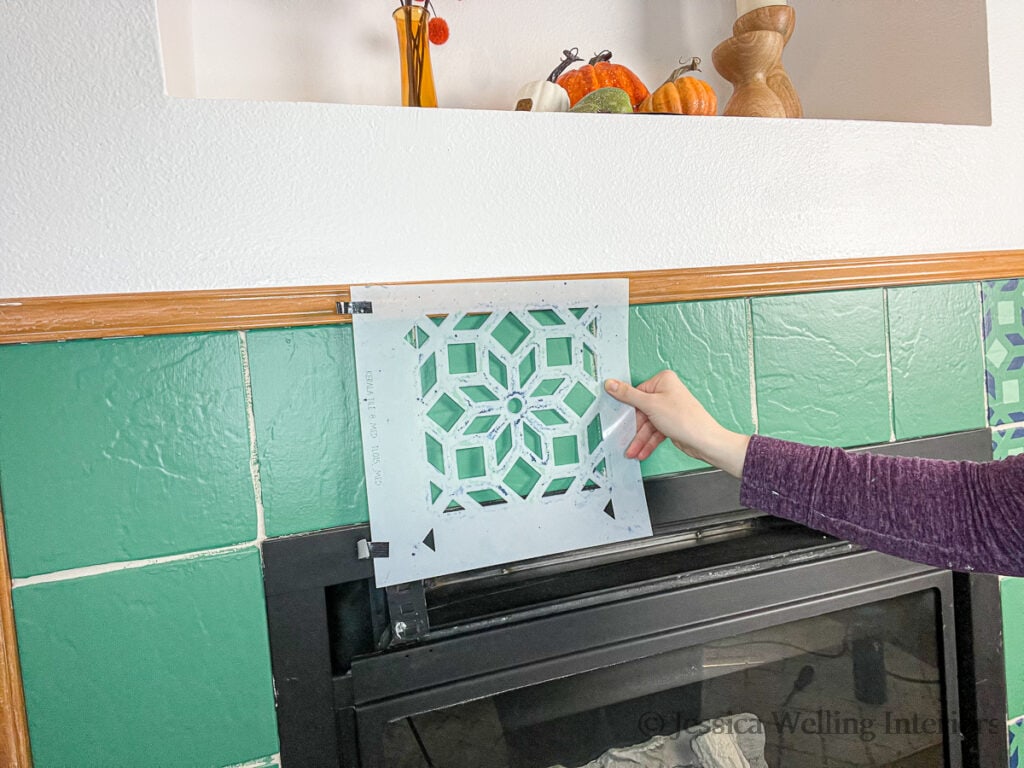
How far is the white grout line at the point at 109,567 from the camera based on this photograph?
2.22 feet

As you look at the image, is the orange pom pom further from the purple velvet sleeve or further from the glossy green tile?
the glossy green tile

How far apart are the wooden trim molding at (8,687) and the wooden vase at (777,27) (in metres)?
1.18

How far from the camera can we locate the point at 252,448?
0.75 m

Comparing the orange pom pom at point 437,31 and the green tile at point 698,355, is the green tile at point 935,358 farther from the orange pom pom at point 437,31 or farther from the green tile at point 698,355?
the orange pom pom at point 437,31

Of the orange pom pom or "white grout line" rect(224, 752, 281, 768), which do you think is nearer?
"white grout line" rect(224, 752, 281, 768)

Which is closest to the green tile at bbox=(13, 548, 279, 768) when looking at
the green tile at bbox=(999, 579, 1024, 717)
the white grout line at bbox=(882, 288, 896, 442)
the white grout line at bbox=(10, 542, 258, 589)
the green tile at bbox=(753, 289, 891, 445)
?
the white grout line at bbox=(10, 542, 258, 589)

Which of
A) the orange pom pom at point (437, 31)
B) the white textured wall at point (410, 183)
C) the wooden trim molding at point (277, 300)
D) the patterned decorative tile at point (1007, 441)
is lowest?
the patterned decorative tile at point (1007, 441)

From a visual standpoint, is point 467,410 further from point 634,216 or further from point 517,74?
point 517,74

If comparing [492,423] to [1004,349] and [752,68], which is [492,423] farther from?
[1004,349]

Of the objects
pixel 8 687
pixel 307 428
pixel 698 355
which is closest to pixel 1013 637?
pixel 698 355

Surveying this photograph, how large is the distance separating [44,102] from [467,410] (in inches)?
21.1

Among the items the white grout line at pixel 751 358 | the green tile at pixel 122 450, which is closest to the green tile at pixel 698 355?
the white grout line at pixel 751 358

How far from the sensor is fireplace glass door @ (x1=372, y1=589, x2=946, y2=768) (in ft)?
2.84

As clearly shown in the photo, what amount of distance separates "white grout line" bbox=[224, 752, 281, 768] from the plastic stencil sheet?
23cm
